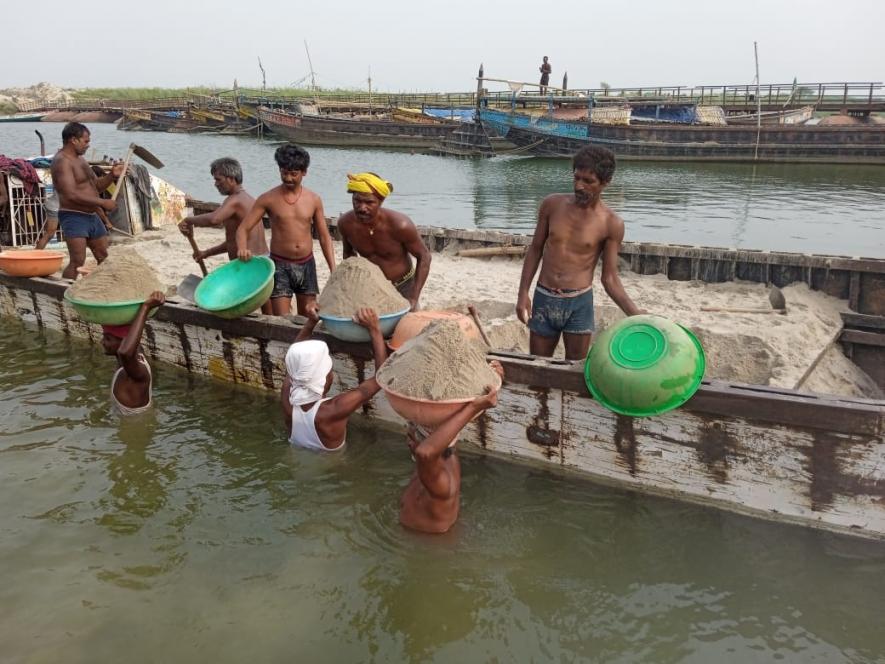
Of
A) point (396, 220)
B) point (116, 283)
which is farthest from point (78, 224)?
point (396, 220)

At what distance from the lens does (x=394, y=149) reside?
3725cm

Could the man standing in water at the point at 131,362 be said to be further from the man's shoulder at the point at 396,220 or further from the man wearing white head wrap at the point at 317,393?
the man's shoulder at the point at 396,220

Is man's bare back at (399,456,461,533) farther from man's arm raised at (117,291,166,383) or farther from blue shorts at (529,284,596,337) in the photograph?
man's arm raised at (117,291,166,383)

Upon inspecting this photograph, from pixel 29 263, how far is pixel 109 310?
3.02 meters

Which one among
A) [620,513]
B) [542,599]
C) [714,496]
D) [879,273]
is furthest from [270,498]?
[879,273]

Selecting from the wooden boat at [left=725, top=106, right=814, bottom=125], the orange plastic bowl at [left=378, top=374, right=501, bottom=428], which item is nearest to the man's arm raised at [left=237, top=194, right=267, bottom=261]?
the orange plastic bowl at [left=378, top=374, right=501, bottom=428]

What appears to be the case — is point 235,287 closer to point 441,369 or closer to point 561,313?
point 561,313

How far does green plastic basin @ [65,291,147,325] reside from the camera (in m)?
4.48

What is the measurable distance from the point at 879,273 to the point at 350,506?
4973 millimetres

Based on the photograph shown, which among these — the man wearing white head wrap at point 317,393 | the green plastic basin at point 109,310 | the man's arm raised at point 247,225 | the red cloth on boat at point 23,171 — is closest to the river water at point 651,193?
the red cloth on boat at point 23,171

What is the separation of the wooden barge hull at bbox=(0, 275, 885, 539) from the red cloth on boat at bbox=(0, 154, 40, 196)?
22.0ft

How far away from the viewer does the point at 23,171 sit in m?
9.31

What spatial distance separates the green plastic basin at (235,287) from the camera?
Result: 510 centimetres

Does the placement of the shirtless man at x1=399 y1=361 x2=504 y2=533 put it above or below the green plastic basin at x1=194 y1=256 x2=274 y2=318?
below
